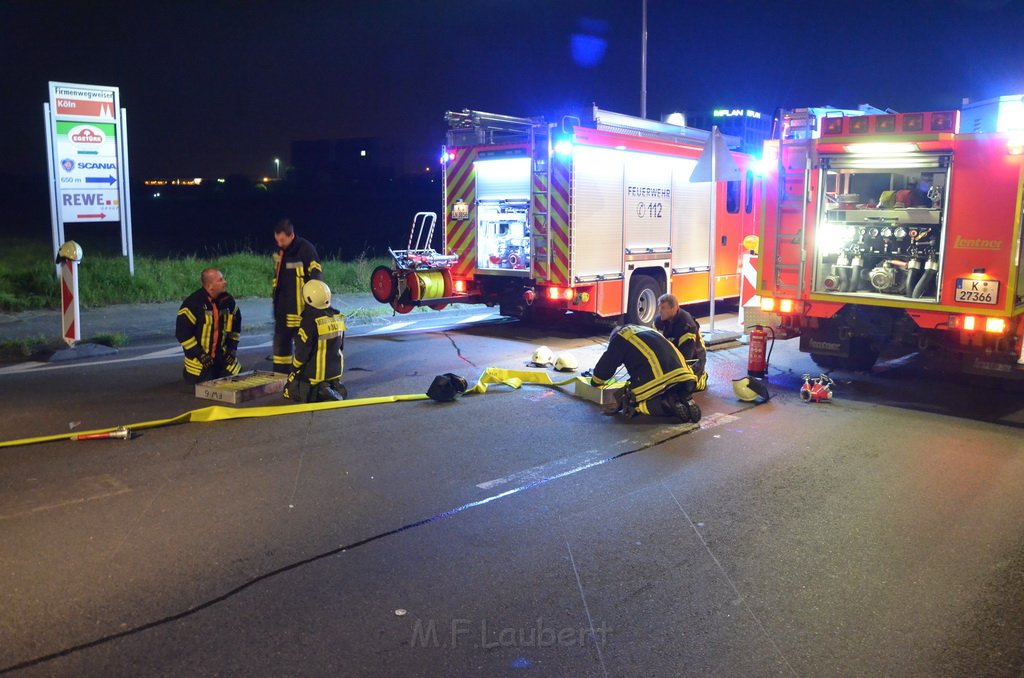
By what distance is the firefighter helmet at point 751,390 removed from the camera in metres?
8.09

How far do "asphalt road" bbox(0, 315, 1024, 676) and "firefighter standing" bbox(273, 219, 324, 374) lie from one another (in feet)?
3.37

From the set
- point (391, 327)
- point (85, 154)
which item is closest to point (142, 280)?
point (85, 154)

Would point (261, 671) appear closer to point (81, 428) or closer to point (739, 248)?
point (81, 428)

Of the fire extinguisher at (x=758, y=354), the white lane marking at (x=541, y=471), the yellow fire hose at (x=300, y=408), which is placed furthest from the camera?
the fire extinguisher at (x=758, y=354)

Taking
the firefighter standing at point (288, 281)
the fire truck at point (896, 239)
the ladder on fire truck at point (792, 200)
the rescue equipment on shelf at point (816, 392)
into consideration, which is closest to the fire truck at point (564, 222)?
the ladder on fire truck at point (792, 200)

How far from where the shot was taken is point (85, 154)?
44.4 feet

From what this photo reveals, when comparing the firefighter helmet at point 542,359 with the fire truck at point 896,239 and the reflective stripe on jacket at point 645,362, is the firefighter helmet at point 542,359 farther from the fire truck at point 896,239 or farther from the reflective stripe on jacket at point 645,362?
the fire truck at point 896,239

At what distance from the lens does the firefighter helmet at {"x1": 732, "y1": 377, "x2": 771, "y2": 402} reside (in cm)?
809

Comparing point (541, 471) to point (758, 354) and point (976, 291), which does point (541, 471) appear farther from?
point (976, 291)

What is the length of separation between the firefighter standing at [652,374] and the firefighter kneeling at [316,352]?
7.77 ft

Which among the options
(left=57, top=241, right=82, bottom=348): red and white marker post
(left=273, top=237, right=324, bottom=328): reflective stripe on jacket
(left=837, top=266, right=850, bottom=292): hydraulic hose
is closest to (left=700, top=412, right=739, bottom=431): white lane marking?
(left=837, top=266, right=850, bottom=292): hydraulic hose

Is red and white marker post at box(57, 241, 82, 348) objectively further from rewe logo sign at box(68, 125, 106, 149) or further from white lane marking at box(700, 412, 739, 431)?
white lane marking at box(700, 412, 739, 431)

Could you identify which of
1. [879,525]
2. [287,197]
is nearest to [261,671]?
[879,525]

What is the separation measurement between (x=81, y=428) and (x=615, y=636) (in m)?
4.94
